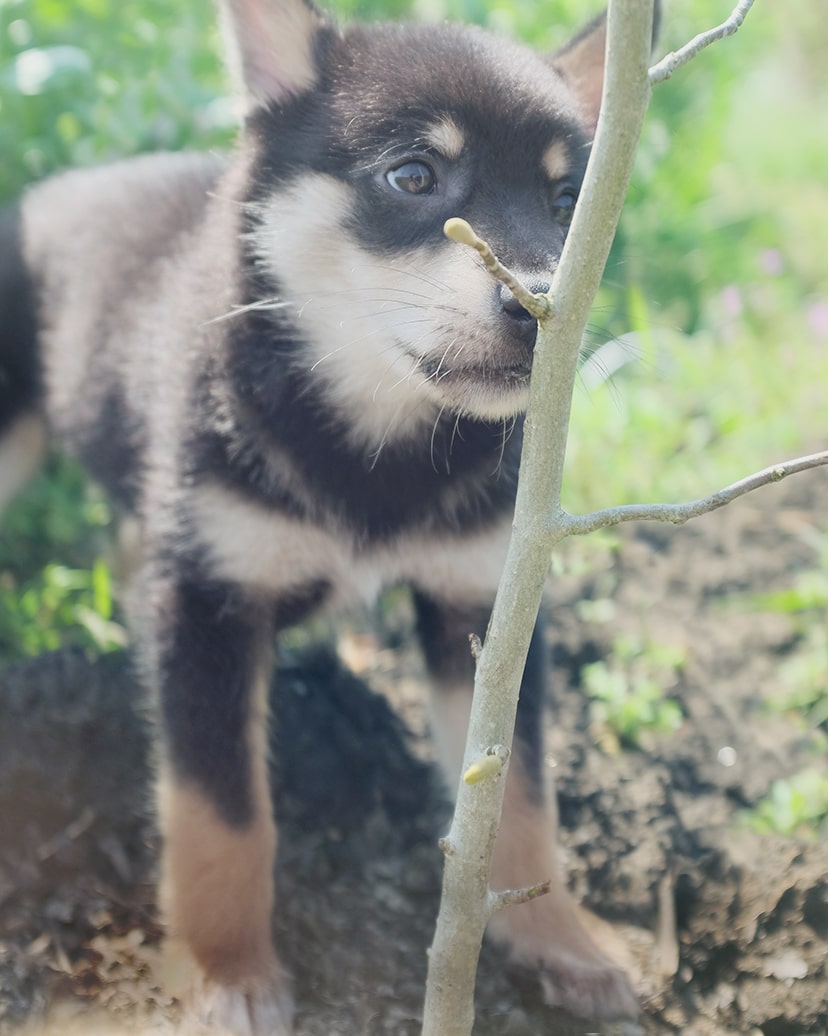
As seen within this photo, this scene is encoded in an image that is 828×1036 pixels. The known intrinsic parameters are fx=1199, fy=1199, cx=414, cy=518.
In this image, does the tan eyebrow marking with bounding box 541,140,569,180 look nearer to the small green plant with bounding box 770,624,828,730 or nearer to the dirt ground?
the dirt ground

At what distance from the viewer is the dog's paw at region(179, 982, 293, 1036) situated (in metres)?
2.60

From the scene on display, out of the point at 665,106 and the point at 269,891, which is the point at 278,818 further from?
the point at 665,106

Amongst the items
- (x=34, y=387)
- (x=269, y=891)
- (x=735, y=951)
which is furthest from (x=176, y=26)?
(x=735, y=951)

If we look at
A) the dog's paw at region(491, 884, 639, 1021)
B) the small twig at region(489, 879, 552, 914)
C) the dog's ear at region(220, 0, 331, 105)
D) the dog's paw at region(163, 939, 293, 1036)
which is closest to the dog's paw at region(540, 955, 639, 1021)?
the dog's paw at region(491, 884, 639, 1021)

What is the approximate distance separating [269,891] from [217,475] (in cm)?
99

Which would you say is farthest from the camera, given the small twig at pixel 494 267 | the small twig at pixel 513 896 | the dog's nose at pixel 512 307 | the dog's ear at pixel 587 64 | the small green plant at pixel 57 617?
the small green plant at pixel 57 617

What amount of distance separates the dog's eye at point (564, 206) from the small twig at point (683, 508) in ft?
3.57

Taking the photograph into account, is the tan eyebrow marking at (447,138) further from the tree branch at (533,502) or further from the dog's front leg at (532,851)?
the dog's front leg at (532,851)

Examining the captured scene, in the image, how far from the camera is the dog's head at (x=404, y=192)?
2471 mm

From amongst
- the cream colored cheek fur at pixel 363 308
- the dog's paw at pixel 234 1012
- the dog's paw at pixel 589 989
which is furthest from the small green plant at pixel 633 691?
the dog's paw at pixel 234 1012

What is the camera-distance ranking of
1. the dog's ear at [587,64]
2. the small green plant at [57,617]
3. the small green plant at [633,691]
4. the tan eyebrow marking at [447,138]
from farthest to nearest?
the small green plant at [57,617] → the small green plant at [633,691] → the dog's ear at [587,64] → the tan eyebrow marking at [447,138]

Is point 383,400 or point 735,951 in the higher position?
point 383,400

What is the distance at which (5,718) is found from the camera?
10.8ft

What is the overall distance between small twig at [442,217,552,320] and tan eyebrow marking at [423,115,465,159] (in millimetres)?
910
